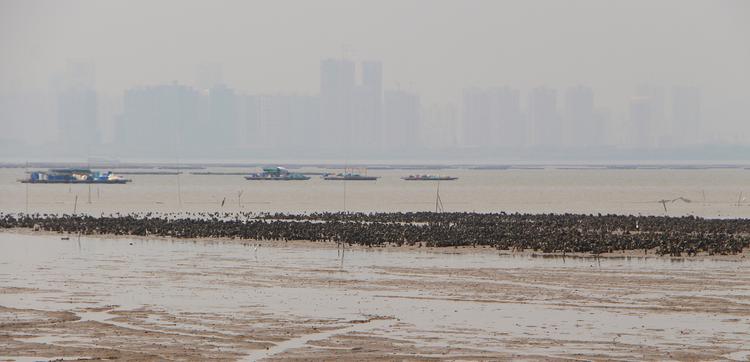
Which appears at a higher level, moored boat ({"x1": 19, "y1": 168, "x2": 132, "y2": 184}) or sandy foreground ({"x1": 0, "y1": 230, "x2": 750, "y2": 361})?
moored boat ({"x1": 19, "y1": 168, "x2": 132, "y2": 184})

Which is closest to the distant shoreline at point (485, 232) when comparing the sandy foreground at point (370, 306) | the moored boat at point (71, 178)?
the sandy foreground at point (370, 306)

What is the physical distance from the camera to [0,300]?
26.8 meters

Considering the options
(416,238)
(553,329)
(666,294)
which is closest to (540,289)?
(666,294)

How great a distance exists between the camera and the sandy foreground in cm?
2045

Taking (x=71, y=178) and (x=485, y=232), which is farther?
(x=71, y=178)

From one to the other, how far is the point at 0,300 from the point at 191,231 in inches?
862

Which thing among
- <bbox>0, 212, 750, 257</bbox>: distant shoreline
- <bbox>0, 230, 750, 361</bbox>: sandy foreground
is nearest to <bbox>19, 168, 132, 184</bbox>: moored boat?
<bbox>0, 212, 750, 257</bbox>: distant shoreline

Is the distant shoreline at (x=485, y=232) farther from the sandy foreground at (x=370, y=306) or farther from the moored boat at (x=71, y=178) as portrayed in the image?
the moored boat at (x=71, y=178)

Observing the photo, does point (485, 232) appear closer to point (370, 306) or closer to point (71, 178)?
point (370, 306)

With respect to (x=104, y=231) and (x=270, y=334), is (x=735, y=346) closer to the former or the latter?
(x=270, y=334)

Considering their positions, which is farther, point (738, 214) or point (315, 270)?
point (738, 214)

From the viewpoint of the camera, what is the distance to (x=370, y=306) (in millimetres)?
26109

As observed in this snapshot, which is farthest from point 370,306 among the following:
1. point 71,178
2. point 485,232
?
point 71,178

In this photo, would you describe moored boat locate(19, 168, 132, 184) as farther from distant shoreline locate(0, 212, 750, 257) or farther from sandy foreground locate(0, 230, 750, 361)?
sandy foreground locate(0, 230, 750, 361)
